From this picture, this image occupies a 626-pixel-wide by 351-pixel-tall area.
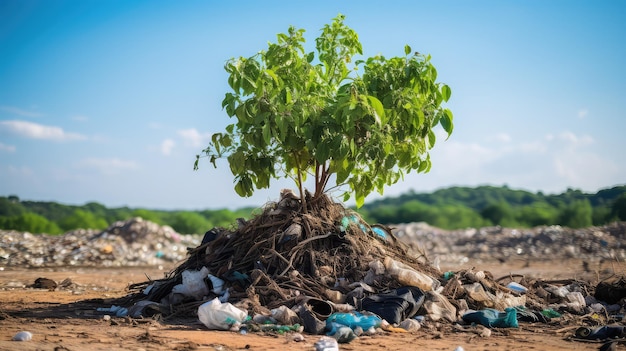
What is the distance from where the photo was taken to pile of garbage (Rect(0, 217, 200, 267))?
14859 mm

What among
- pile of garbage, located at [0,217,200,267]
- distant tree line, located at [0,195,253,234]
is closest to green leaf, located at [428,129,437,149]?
pile of garbage, located at [0,217,200,267]

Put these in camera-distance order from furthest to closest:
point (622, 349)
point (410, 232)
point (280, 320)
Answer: point (410, 232), point (280, 320), point (622, 349)

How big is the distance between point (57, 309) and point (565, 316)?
17.9 feet

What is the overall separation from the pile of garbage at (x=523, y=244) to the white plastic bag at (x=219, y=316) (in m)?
10.1

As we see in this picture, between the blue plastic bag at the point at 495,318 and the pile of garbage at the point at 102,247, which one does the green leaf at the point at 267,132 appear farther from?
the pile of garbage at the point at 102,247

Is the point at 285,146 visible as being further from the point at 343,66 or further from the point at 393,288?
the point at 393,288

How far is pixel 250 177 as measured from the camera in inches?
271

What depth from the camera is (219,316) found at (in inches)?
218

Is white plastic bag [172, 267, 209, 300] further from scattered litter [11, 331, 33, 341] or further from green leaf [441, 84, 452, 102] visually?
green leaf [441, 84, 452, 102]

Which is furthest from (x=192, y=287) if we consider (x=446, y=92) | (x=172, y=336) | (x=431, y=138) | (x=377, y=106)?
(x=446, y=92)

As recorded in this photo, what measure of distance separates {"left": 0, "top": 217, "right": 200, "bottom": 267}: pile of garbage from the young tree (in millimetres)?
9502

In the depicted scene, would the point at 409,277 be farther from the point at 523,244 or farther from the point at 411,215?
the point at 411,215

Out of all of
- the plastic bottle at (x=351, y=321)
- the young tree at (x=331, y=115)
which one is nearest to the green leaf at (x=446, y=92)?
the young tree at (x=331, y=115)

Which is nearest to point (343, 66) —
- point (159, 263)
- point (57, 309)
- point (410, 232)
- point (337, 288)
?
point (337, 288)
